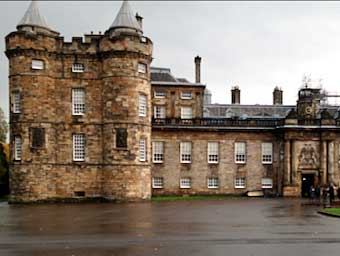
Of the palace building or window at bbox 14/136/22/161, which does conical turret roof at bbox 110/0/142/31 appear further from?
window at bbox 14/136/22/161

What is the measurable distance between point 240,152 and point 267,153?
9.22 ft

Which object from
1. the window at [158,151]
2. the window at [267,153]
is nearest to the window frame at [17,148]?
the window at [158,151]

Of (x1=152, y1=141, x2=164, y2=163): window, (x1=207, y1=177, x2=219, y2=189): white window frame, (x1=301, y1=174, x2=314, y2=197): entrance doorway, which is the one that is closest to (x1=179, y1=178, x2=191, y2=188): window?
(x1=207, y1=177, x2=219, y2=189): white window frame

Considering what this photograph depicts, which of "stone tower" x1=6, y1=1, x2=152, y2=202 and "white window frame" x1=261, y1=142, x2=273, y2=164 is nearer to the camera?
"stone tower" x1=6, y1=1, x2=152, y2=202

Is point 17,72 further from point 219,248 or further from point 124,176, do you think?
point 219,248

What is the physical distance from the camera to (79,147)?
38.1 meters

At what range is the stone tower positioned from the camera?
3638 cm

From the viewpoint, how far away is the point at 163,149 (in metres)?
44.0

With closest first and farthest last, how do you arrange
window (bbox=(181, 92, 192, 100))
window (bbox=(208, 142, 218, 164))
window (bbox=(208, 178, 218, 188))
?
window (bbox=(208, 178, 218, 188)) → window (bbox=(208, 142, 218, 164)) → window (bbox=(181, 92, 192, 100))

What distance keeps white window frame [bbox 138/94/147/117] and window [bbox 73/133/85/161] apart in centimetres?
516

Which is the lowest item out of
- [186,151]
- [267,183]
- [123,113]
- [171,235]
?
[267,183]

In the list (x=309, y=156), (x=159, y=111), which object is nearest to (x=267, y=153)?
(x=309, y=156)

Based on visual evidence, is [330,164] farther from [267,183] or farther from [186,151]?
[186,151]

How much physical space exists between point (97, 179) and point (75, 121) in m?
5.12
